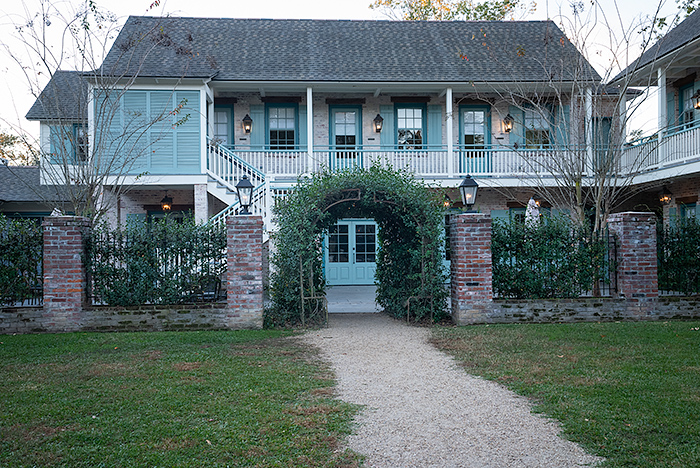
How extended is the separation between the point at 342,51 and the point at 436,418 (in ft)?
49.2

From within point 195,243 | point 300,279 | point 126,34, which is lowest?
point 300,279

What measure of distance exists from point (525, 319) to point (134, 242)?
668 centimetres

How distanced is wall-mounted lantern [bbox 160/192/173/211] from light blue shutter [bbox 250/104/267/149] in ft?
9.78

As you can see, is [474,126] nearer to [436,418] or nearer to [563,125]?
[563,125]

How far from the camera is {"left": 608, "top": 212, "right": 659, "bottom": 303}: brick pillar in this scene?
31.3ft

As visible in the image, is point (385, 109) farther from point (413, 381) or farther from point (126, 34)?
point (413, 381)

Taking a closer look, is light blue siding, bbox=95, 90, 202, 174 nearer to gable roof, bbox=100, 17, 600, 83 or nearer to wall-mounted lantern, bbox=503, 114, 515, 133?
gable roof, bbox=100, 17, 600, 83

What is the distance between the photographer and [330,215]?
9.73 m

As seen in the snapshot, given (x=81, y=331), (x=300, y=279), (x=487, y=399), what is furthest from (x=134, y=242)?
(x=487, y=399)

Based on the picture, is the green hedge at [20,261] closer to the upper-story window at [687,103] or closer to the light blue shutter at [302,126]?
the light blue shutter at [302,126]

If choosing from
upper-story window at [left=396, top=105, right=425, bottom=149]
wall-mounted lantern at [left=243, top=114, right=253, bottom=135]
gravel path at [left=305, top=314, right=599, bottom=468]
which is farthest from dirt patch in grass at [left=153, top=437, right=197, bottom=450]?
upper-story window at [left=396, top=105, right=425, bottom=149]

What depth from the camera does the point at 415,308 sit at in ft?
31.6

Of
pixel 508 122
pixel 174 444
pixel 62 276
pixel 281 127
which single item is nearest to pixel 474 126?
pixel 508 122

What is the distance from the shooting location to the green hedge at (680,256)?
9.91 m
